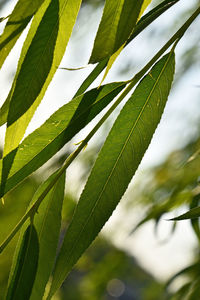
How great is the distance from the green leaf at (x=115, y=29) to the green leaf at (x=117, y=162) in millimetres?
68

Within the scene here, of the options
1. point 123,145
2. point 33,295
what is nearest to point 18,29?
point 123,145

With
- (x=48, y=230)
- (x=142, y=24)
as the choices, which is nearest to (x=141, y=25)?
(x=142, y=24)

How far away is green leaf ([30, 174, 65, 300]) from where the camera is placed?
48cm

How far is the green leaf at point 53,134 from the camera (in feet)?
1.42

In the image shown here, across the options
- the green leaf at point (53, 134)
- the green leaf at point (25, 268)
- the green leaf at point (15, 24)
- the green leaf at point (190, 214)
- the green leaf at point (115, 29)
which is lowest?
the green leaf at point (190, 214)

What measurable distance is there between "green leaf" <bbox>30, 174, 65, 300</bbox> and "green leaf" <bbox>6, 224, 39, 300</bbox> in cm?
1

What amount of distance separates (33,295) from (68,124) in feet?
0.55

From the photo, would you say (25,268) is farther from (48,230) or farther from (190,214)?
(190,214)

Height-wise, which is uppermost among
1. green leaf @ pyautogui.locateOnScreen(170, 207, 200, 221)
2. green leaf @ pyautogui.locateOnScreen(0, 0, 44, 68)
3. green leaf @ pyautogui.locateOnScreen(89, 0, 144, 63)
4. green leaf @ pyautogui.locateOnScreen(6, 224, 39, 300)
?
green leaf @ pyautogui.locateOnScreen(0, 0, 44, 68)

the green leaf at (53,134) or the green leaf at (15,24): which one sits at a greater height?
the green leaf at (15,24)

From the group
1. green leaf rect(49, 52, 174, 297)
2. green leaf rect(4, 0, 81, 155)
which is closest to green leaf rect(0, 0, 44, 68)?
green leaf rect(4, 0, 81, 155)

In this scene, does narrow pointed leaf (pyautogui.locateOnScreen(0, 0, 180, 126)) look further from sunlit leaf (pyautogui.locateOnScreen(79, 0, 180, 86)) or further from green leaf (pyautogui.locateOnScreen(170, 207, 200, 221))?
green leaf (pyautogui.locateOnScreen(170, 207, 200, 221))

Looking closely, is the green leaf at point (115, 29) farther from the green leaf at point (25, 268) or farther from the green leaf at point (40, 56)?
the green leaf at point (25, 268)

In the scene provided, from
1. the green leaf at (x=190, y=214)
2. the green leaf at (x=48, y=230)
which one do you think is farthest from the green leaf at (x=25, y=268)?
the green leaf at (x=190, y=214)
